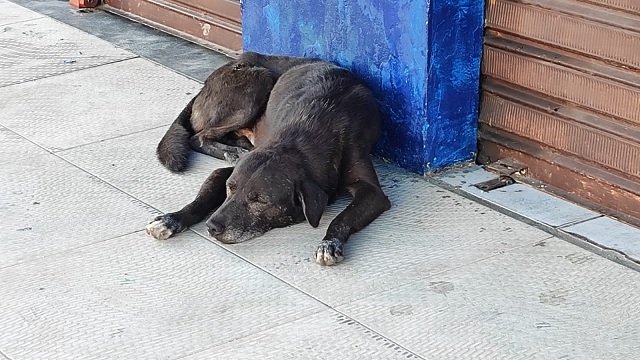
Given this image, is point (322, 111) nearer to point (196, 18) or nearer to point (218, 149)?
point (218, 149)

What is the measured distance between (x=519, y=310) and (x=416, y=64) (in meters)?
1.70

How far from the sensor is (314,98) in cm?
561

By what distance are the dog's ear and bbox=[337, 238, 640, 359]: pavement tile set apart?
2.12 feet

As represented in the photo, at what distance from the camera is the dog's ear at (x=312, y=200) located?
5.04 metres

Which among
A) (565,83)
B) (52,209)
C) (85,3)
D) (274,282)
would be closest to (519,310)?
(274,282)

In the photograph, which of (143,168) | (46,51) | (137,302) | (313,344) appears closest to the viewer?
(313,344)

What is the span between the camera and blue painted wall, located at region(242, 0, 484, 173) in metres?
5.57

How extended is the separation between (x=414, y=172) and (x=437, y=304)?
4.92ft

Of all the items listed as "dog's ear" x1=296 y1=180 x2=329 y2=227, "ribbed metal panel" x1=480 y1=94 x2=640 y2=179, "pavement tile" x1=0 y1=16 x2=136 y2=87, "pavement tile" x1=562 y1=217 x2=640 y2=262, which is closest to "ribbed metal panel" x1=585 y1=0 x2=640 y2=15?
"ribbed metal panel" x1=480 y1=94 x2=640 y2=179

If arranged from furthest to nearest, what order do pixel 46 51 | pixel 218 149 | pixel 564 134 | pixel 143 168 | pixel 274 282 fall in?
1. pixel 46 51
2. pixel 218 149
3. pixel 143 168
4. pixel 564 134
5. pixel 274 282

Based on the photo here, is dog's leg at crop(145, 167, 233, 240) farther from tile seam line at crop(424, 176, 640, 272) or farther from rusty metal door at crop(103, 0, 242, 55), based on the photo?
rusty metal door at crop(103, 0, 242, 55)

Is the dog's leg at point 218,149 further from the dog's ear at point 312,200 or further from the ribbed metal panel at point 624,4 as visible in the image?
the ribbed metal panel at point 624,4

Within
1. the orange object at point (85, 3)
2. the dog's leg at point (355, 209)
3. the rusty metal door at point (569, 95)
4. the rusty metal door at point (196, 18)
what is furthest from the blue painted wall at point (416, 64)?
the orange object at point (85, 3)

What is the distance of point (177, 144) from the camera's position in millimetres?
6023
